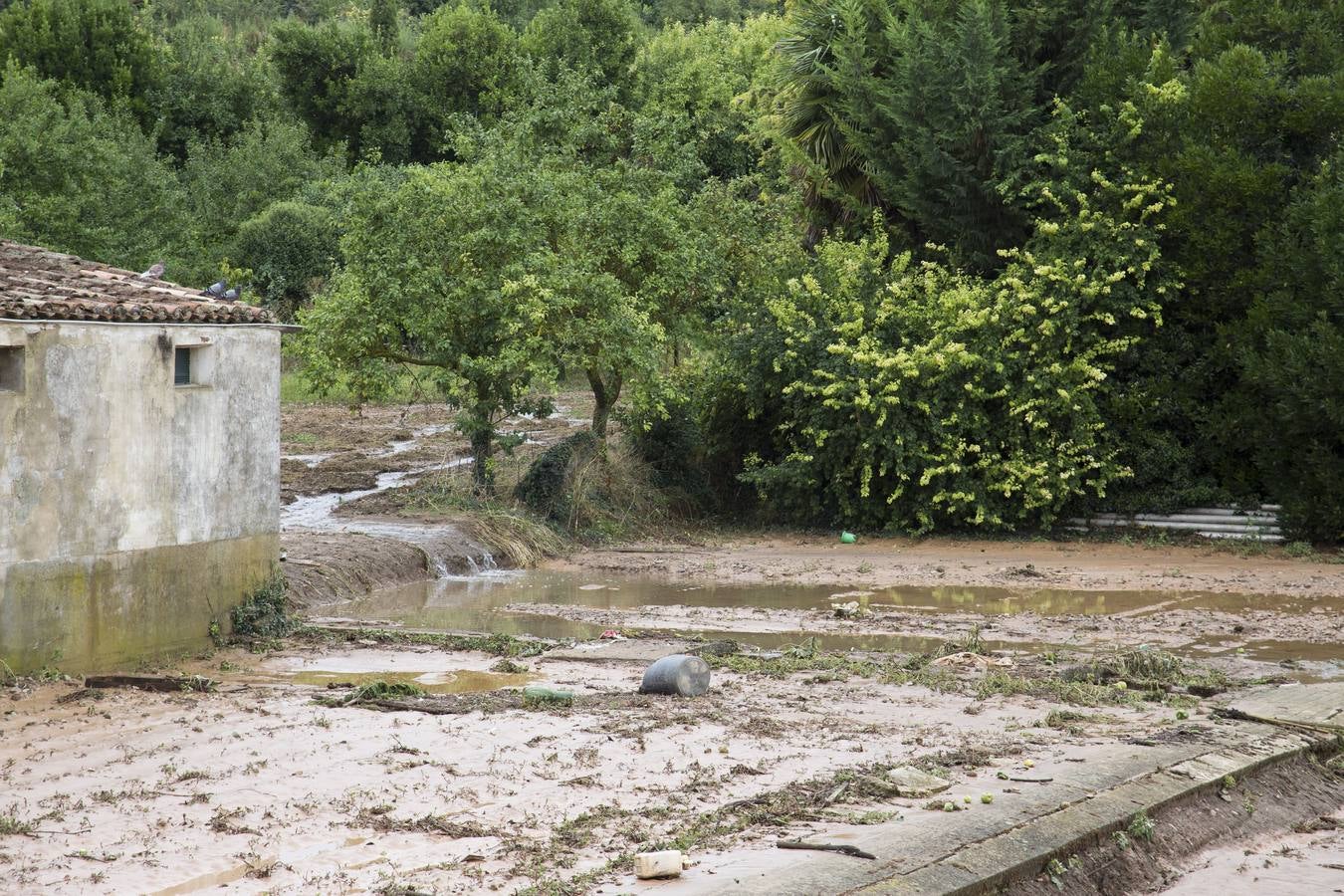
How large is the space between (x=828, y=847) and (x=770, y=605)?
10.2 metres

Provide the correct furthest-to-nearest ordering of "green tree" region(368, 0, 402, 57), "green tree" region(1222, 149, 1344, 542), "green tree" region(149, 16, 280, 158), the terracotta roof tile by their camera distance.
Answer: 1. "green tree" region(368, 0, 402, 57)
2. "green tree" region(149, 16, 280, 158)
3. "green tree" region(1222, 149, 1344, 542)
4. the terracotta roof tile

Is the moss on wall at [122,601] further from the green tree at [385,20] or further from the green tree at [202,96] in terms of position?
the green tree at [385,20]

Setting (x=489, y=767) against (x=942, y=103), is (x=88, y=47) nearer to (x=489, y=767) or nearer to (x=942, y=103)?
(x=942, y=103)

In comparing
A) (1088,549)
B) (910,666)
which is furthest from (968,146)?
(910,666)

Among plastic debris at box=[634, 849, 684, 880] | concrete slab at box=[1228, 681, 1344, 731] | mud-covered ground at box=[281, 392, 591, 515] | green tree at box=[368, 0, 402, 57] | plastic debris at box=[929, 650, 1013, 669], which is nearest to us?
plastic debris at box=[634, 849, 684, 880]

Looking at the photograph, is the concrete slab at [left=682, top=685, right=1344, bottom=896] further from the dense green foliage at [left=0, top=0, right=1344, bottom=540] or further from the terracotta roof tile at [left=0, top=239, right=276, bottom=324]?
the dense green foliage at [left=0, top=0, right=1344, bottom=540]

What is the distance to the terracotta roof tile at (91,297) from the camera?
1302cm

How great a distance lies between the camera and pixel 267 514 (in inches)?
614

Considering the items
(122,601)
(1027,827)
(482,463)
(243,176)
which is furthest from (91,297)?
(243,176)

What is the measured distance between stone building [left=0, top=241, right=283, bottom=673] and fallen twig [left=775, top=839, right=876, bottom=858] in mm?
7688

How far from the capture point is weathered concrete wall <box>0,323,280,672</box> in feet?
42.2

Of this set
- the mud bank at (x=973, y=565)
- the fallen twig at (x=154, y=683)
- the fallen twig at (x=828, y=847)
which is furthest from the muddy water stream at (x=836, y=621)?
the fallen twig at (x=828, y=847)

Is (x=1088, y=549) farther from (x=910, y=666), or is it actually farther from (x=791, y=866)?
(x=791, y=866)

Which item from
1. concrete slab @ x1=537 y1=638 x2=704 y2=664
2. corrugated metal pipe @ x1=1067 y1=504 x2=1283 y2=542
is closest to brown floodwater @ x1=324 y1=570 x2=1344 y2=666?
concrete slab @ x1=537 y1=638 x2=704 y2=664
